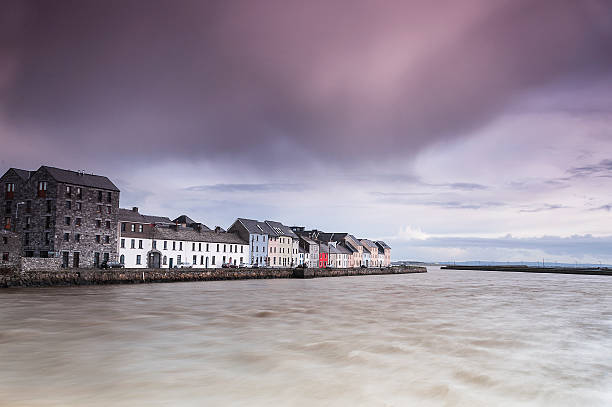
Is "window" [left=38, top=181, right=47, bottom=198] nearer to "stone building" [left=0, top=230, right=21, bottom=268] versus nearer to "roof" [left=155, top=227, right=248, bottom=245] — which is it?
"stone building" [left=0, top=230, right=21, bottom=268]

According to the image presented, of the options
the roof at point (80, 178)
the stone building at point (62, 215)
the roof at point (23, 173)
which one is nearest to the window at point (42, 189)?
the stone building at point (62, 215)

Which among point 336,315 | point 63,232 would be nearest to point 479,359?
point 336,315

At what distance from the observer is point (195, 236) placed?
78.8 m

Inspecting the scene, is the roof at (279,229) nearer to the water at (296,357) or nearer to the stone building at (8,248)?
the stone building at (8,248)

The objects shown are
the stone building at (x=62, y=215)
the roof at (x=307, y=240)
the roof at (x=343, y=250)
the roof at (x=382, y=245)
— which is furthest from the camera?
the roof at (x=382, y=245)

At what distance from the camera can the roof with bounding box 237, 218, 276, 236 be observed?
92.1 m

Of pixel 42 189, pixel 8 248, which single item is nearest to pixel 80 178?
pixel 42 189

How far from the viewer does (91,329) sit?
21.3m

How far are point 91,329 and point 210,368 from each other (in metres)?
9.89

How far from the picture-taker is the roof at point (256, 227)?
92.1 m

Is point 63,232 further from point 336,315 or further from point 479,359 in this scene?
point 479,359

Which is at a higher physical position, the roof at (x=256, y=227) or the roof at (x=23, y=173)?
the roof at (x=23, y=173)

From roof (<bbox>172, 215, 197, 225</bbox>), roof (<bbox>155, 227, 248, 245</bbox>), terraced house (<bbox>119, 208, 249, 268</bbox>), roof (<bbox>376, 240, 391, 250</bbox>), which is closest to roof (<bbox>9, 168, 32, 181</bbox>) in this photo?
terraced house (<bbox>119, 208, 249, 268</bbox>)

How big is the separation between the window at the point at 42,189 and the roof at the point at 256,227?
3842cm
